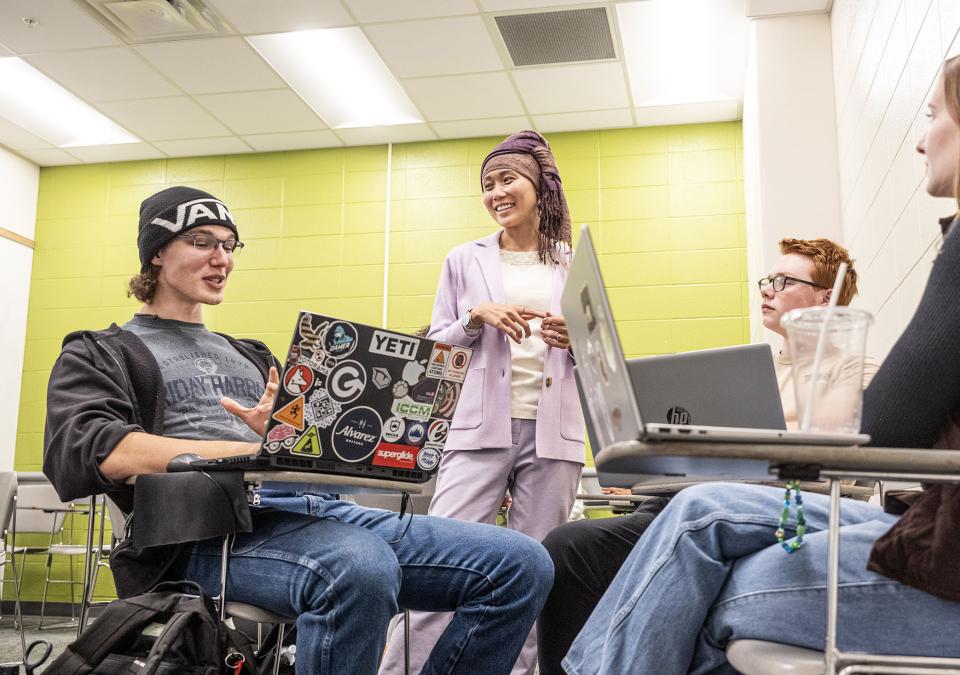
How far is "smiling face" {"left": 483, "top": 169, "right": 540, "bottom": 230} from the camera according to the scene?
266 cm

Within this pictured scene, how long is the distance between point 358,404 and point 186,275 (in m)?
0.83

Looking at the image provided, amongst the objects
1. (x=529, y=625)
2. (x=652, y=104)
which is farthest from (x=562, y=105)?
(x=529, y=625)

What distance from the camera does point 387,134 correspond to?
19.8 ft

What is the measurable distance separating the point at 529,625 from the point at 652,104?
14.2 ft

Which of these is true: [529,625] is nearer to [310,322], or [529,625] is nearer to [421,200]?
[310,322]

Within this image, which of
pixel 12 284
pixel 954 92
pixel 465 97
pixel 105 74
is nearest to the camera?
pixel 954 92

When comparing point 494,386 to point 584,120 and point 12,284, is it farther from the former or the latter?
point 12,284

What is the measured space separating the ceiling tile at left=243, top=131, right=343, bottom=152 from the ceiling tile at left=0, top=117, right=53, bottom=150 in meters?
1.38

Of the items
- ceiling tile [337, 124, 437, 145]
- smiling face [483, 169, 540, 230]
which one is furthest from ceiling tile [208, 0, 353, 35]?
smiling face [483, 169, 540, 230]

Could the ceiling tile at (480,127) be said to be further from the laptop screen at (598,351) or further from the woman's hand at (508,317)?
the laptop screen at (598,351)

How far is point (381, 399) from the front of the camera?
Answer: 154cm

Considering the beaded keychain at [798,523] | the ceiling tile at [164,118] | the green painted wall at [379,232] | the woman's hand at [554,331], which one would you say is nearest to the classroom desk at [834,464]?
the beaded keychain at [798,523]

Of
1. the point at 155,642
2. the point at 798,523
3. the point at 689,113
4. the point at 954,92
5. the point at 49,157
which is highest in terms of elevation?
the point at 689,113

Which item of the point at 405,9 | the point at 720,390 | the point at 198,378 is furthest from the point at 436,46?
the point at 720,390
